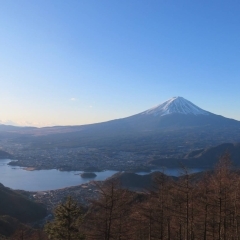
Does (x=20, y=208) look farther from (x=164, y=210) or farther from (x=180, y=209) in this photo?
(x=180, y=209)

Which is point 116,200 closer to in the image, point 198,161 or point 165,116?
point 198,161

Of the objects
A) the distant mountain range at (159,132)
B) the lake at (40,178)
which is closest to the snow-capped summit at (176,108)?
the distant mountain range at (159,132)

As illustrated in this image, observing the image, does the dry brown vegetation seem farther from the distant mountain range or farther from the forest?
the distant mountain range

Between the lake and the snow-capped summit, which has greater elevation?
the snow-capped summit

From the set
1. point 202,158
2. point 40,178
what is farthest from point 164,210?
point 202,158

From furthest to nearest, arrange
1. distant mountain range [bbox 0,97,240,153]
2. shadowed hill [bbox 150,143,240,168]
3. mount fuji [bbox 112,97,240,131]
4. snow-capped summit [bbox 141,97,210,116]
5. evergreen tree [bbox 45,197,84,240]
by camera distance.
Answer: snow-capped summit [bbox 141,97,210,116] → mount fuji [bbox 112,97,240,131] → distant mountain range [bbox 0,97,240,153] → shadowed hill [bbox 150,143,240,168] → evergreen tree [bbox 45,197,84,240]

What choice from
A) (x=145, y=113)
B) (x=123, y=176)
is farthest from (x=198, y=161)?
(x=145, y=113)

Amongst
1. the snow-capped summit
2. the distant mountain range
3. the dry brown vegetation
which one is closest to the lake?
the distant mountain range
